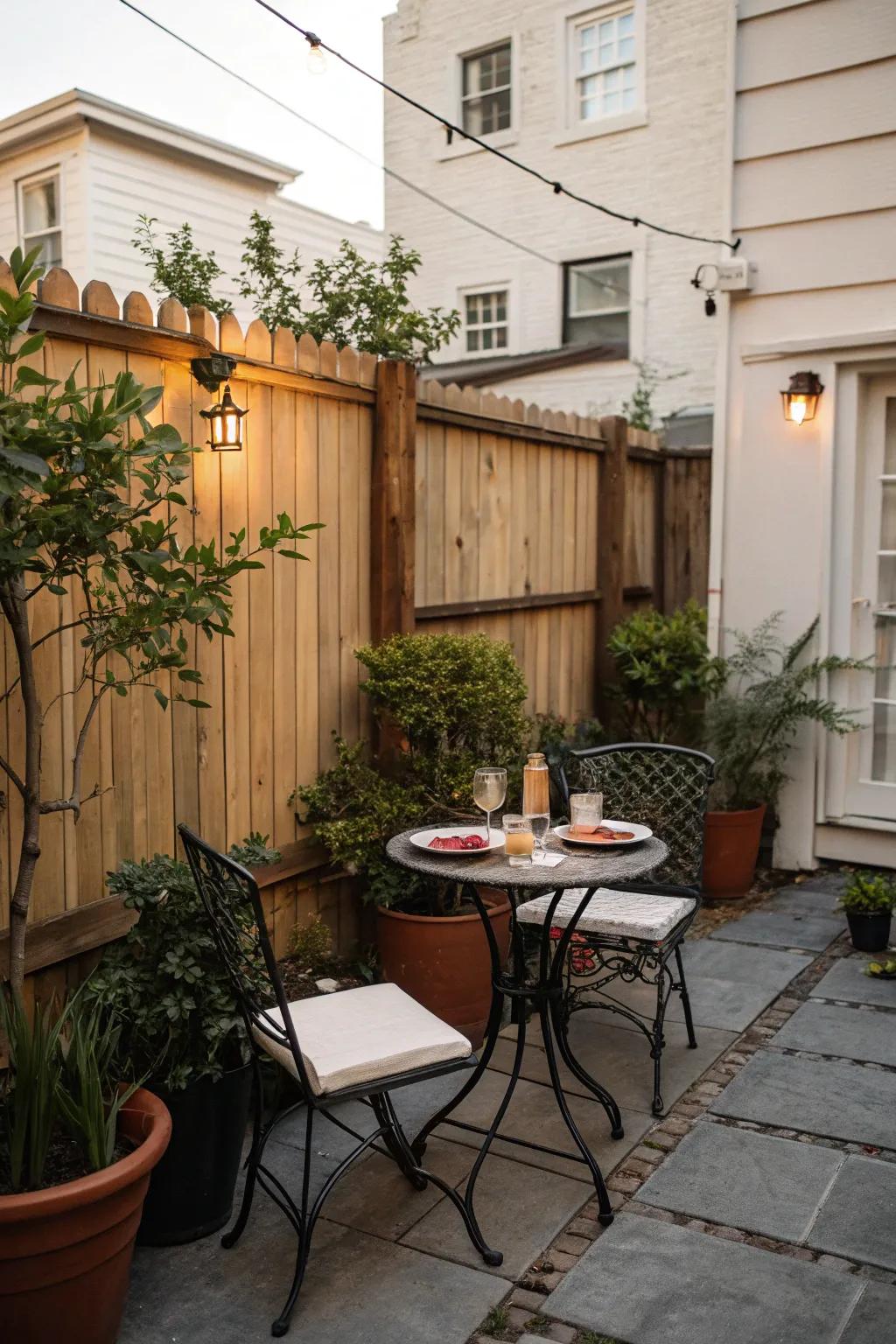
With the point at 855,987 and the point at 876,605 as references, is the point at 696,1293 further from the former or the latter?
the point at 876,605

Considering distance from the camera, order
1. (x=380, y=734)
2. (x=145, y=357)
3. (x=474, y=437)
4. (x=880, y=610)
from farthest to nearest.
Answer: (x=880, y=610) < (x=474, y=437) < (x=380, y=734) < (x=145, y=357)

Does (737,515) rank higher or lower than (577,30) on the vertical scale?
lower

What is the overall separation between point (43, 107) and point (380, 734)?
793 centimetres

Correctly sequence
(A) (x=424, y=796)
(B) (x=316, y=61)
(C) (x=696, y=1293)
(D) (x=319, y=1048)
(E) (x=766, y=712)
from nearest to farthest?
(C) (x=696, y=1293) < (D) (x=319, y=1048) < (A) (x=424, y=796) < (B) (x=316, y=61) < (E) (x=766, y=712)

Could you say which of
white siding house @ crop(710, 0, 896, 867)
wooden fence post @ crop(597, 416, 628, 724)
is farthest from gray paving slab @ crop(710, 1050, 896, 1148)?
wooden fence post @ crop(597, 416, 628, 724)

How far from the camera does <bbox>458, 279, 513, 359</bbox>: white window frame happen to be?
11.6 m

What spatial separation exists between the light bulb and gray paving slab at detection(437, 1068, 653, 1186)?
13.7 feet

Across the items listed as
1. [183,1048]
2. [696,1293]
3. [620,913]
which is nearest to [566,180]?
[620,913]

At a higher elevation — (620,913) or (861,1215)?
(620,913)

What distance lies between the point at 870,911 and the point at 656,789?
3.40 feet

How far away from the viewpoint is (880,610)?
18.5ft

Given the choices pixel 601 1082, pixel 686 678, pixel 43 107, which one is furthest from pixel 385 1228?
pixel 43 107

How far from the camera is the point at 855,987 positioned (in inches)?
171

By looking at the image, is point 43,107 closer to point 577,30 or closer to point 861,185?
point 577,30
